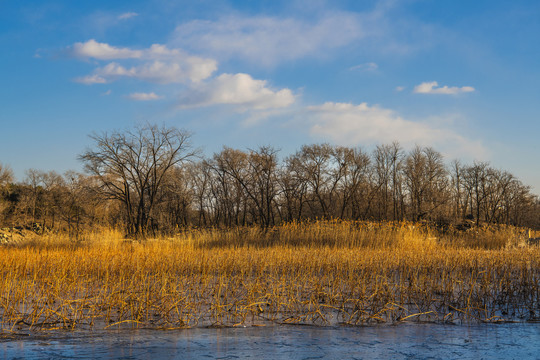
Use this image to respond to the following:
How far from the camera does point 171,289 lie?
7.49 meters

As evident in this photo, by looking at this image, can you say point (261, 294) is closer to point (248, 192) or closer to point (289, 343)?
point (289, 343)

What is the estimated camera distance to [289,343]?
510 cm

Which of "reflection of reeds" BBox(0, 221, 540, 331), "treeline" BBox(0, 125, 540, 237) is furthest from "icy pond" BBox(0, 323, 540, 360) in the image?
"treeline" BBox(0, 125, 540, 237)

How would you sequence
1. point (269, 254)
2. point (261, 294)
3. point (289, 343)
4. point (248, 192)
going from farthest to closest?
point (248, 192)
point (269, 254)
point (261, 294)
point (289, 343)

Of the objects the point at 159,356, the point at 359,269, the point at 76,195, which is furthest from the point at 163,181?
the point at 159,356

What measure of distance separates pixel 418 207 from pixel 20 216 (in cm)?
3733

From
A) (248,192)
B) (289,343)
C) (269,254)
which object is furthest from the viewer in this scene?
(248,192)

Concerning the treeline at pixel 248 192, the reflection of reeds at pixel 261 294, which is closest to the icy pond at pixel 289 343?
the reflection of reeds at pixel 261 294

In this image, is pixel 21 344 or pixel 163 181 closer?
pixel 21 344

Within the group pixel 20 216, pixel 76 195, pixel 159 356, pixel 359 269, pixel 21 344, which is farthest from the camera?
pixel 20 216

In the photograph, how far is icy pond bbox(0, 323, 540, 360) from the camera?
462cm

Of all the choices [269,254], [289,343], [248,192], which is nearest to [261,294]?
[289,343]

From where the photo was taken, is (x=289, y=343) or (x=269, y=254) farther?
(x=269, y=254)

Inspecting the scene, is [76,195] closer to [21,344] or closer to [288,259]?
[288,259]
